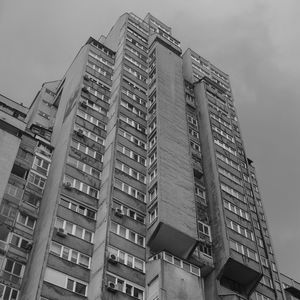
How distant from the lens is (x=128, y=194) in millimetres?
40344

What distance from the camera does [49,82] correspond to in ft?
203

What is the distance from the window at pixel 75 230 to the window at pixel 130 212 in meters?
2.98

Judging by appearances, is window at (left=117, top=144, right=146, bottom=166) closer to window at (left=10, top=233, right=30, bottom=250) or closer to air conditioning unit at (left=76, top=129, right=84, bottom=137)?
air conditioning unit at (left=76, top=129, right=84, bottom=137)

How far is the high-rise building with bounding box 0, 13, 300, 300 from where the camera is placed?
34.1 metres

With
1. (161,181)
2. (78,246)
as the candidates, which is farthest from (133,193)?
(78,246)

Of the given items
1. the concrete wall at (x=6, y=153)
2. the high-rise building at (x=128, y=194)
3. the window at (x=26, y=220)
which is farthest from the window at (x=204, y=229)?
the concrete wall at (x=6, y=153)

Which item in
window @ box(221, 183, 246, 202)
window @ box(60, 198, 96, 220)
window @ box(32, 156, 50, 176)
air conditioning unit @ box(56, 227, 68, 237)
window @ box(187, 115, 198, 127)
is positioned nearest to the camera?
air conditioning unit @ box(56, 227, 68, 237)

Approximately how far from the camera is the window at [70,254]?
33656mm

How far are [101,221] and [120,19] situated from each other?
34.4m

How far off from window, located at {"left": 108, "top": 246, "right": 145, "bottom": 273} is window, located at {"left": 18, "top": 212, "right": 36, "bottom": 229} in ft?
21.1

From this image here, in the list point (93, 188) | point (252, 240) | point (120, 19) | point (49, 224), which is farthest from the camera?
point (120, 19)

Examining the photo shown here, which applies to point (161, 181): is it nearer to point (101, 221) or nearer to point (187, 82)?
point (101, 221)

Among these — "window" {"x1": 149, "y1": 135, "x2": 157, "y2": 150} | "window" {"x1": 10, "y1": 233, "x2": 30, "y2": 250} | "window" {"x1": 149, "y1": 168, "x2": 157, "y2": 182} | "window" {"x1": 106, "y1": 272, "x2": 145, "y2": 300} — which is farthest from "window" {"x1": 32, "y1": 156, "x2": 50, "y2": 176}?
"window" {"x1": 106, "y1": 272, "x2": 145, "y2": 300}

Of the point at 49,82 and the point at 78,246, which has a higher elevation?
the point at 49,82
